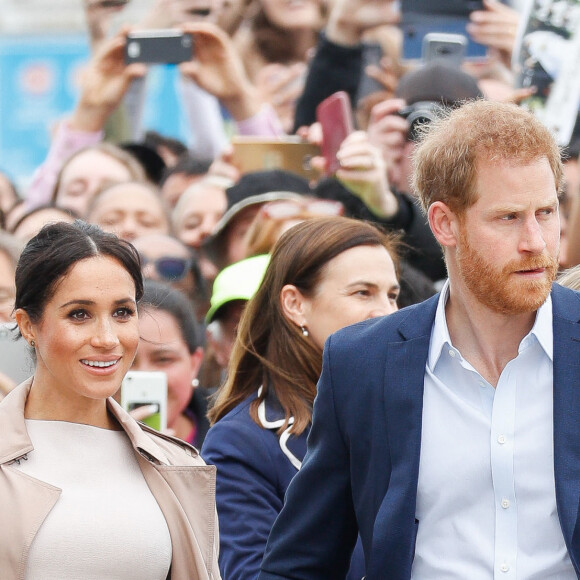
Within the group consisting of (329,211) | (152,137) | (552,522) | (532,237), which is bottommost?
(152,137)

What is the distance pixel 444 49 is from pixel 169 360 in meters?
2.51

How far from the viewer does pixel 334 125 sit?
5398 millimetres

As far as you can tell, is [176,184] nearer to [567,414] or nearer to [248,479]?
[248,479]

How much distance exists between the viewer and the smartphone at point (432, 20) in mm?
6457

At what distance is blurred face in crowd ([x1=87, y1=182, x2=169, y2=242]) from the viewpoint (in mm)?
6098

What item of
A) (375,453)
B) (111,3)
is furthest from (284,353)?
(111,3)

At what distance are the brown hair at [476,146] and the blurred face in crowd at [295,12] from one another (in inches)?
194

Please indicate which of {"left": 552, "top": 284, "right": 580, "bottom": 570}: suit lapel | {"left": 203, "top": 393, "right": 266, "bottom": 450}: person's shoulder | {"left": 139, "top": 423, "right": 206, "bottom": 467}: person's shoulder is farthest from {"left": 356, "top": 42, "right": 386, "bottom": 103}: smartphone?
{"left": 552, "top": 284, "right": 580, "bottom": 570}: suit lapel

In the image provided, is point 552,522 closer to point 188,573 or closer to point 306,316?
point 188,573

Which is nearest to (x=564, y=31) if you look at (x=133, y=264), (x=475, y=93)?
(x=475, y=93)

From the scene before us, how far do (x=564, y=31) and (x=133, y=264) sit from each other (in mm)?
3490

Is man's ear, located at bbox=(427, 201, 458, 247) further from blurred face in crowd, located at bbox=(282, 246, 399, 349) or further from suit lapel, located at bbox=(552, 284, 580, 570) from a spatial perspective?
blurred face in crowd, located at bbox=(282, 246, 399, 349)

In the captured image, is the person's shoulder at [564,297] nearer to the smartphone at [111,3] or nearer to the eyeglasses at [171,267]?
the eyeglasses at [171,267]

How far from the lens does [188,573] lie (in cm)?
281
